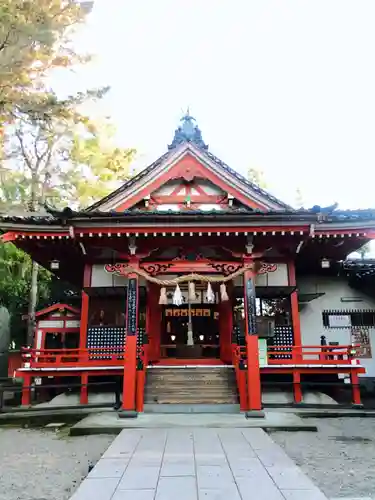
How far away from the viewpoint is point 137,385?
10.3m

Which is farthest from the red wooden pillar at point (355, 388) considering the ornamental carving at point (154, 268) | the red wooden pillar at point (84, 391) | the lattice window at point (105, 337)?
the red wooden pillar at point (84, 391)

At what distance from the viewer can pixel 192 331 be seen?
15.8 metres

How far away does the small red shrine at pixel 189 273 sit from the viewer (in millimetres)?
9992

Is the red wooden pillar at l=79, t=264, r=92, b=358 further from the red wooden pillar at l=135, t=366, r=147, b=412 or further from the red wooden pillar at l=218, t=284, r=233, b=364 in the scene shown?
the red wooden pillar at l=218, t=284, r=233, b=364

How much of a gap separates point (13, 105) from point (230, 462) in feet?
39.0

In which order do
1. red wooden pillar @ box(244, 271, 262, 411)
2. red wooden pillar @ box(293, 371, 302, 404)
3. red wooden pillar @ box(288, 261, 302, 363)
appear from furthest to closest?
1. red wooden pillar @ box(288, 261, 302, 363)
2. red wooden pillar @ box(293, 371, 302, 404)
3. red wooden pillar @ box(244, 271, 262, 411)

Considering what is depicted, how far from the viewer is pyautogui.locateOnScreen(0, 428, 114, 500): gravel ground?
210 inches

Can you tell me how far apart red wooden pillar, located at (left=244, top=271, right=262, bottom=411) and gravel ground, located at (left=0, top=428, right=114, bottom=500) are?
3.64 m

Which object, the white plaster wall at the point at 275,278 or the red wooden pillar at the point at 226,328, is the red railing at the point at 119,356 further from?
the white plaster wall at the point at 275,278

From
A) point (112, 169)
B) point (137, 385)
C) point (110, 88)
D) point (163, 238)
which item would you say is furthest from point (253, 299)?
point (112, 169)

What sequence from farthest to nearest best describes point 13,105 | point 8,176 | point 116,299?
1. point 8,176
2. point 116,299
3. point 13,105

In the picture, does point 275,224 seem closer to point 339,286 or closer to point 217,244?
point 217,244

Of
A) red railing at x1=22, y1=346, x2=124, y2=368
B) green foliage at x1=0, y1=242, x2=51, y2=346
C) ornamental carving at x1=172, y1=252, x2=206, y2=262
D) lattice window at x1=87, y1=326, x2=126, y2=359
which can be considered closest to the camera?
ornamental carving at x1=172, y1=252, x2=206, y2=262

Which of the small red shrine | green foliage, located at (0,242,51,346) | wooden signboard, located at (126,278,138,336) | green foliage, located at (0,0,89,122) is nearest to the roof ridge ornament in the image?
the small red shrine
